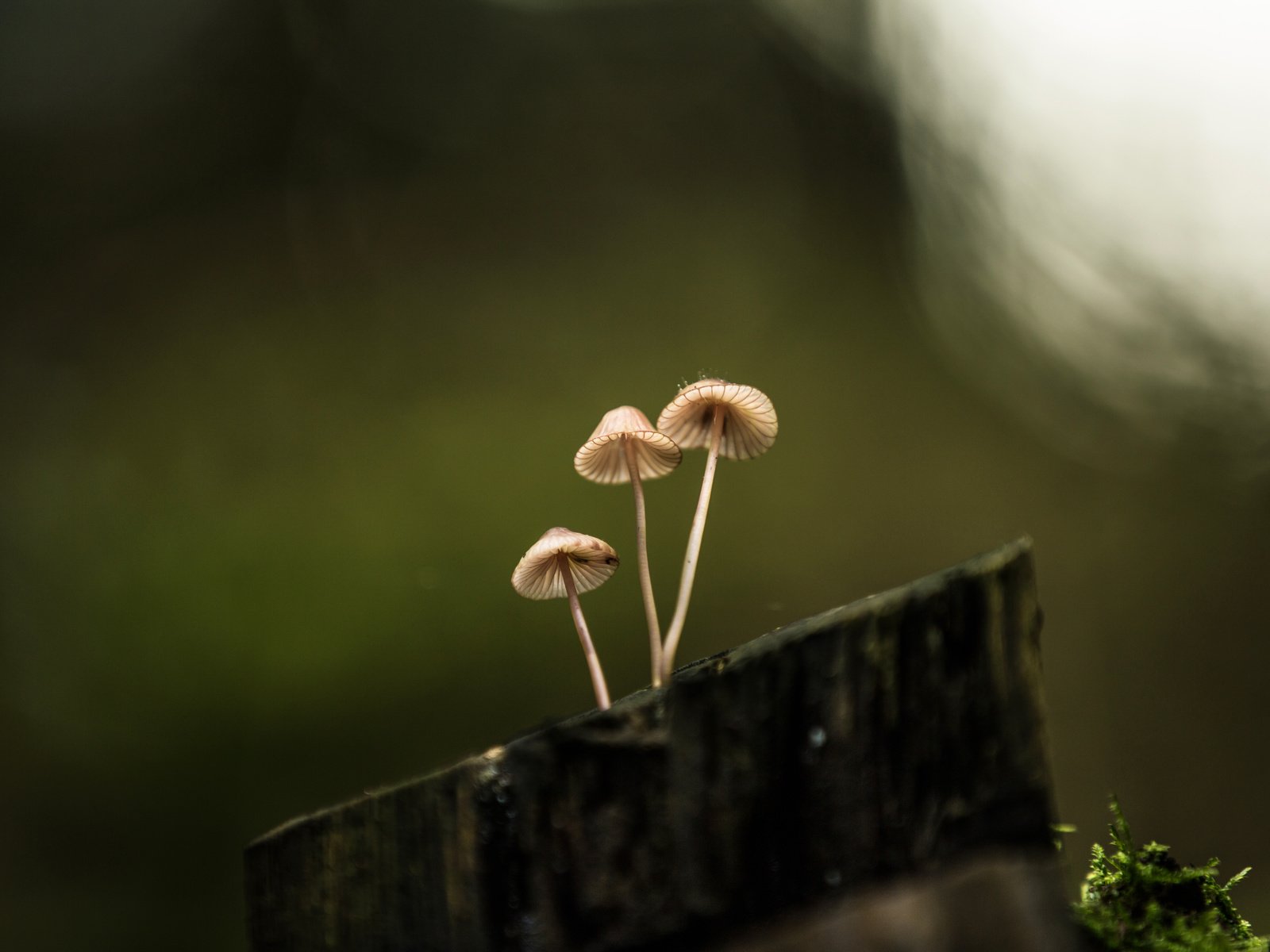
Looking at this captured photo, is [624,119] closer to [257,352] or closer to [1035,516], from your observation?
[257,352]

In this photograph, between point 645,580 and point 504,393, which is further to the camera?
point 504,393

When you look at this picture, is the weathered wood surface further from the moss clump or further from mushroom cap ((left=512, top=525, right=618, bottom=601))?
mushroom cap ((left=512, top=525, right=618, bottom=601))

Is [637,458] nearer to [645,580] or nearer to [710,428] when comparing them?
[710,428]

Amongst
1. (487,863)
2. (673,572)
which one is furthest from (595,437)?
(673,572)

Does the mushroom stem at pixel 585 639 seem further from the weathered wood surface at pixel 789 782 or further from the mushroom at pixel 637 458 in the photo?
the weathered wood surface at pixel 789 782

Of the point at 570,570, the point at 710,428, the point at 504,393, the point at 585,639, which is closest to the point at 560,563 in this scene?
the point at 570,570

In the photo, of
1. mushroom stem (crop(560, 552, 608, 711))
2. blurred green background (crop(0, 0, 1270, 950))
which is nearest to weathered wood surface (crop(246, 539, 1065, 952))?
mushroom stem (crop(560, 552, 608, 711))

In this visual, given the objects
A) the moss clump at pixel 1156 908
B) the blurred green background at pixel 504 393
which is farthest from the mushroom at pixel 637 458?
the blurred green background at pixel 504 393

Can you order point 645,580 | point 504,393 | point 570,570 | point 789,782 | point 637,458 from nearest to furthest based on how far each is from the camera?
point 789,782, point 645,580, point 570,570, point 637,458, point 504,393
